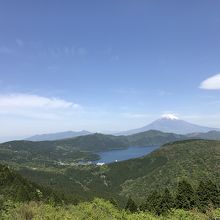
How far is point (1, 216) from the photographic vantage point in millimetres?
51469

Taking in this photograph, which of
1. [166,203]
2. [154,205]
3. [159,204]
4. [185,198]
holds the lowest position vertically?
[154,205]

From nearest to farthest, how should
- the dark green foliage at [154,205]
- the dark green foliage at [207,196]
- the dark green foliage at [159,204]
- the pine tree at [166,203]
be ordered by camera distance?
the dark green foliage at [154,205], the dark green foliage at [159,204], the pine tree at [166,203], the dark green foliage at [207,196]

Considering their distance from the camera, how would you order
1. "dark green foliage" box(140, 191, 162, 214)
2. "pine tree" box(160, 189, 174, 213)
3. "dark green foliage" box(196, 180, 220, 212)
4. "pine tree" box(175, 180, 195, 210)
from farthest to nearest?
"dark green foliage" box(196, 180, 220, 212) → "pine tree" box(175, 180, 195, 210) → "pine tree" box(160, 189, 174, 213) → "dark green foliage" box(140, 191, 162, 214)

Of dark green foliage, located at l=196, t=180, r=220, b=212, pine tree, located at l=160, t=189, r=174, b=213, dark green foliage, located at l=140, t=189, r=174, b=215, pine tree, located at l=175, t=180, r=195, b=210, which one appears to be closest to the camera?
dark green foliage, located at l=140, t=189, r=174, b=215

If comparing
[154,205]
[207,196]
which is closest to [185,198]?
[207,196]

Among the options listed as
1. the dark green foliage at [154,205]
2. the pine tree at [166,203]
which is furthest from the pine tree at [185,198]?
the dark green foliage at [154,205]

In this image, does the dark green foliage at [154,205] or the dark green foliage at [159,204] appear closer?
the dark green foliage at [154,205]

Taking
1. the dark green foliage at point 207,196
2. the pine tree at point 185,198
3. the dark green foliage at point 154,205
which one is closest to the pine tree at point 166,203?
the dark green foliage at point 154,205

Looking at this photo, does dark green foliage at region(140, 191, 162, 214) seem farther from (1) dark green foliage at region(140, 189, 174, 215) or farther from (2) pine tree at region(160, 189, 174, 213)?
(2) pine tree at region(160, 189, 174, 213)

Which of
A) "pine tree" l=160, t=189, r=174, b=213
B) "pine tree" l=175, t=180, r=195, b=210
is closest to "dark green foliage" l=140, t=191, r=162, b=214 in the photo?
"pine tree" l=160, t=189, r=174, b=213

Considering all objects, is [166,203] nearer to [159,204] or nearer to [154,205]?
[159,204]

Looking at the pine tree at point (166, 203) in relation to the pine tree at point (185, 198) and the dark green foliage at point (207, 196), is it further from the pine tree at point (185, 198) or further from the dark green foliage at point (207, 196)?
the dark green foliage at point (207, 196)

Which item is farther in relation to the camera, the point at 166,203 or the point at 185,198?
the point at 185,198

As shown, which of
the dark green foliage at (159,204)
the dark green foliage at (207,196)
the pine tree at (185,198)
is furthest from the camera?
the dark green foliage at (207,196)
